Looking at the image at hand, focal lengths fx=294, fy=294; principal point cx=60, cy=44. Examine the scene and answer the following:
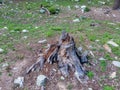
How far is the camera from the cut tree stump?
7.45 metres

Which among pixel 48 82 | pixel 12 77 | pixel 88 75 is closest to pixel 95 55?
pixel 88 75

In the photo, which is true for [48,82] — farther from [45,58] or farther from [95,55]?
[95,55]

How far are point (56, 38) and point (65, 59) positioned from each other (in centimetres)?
181

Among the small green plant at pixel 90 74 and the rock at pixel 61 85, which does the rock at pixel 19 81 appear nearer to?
the rock at pixel 61 85

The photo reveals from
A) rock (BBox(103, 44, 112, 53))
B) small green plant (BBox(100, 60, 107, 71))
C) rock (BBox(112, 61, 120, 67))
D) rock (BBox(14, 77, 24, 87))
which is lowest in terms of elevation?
rock (BBox(112, 61, 120, 67))

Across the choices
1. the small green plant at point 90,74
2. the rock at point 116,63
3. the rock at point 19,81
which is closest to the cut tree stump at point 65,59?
the small green plant at point 90,74

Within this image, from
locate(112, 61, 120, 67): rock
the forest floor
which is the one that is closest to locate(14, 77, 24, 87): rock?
the forest floor

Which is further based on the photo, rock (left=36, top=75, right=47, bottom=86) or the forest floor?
the forest floor

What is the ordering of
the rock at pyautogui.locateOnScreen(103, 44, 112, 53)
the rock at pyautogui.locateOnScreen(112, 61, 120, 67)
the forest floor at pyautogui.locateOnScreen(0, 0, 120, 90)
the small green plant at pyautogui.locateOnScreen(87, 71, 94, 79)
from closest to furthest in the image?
1. the forest floor at pyautogui.locateOnScreen(0, 0, 120, 90)
2. the small green plant at pyautogui.locateOnScreen(87, 71, 94, 79)
3. the rock at pyautogui.locateOnScreen(112, 61, 120, 67)
4. the rock at pyautogui.locateOnScreen(103, 44, 112, 53)

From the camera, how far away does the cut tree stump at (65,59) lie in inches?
293

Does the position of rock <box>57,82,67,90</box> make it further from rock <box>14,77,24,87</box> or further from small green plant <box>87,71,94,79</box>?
rock <box>14,77,24,87</box>

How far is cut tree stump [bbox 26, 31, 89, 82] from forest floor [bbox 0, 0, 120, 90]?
5.9 inches

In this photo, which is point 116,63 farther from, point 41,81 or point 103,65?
point 41,81

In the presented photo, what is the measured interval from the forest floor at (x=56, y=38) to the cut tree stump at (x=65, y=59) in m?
0.15
